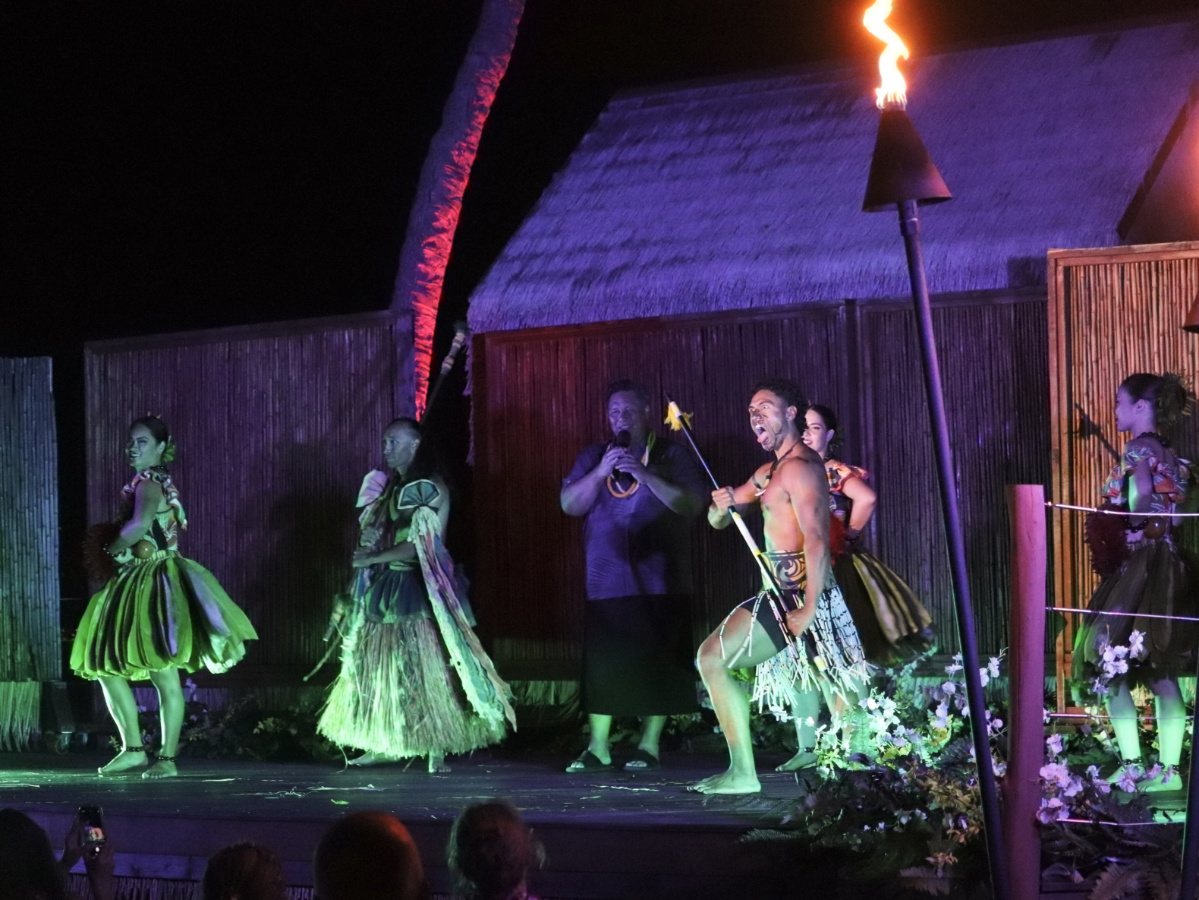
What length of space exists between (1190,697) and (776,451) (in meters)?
1.94

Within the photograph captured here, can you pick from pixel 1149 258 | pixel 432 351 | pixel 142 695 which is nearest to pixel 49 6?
pixel 432 351

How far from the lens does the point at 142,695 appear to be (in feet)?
32.0

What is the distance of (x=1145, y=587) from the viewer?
6.38 metres

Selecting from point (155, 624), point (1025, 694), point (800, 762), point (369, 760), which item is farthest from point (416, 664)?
point (1025, 694)

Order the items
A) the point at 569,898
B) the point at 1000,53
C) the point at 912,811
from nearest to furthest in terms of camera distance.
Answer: the point at 912,811 → the point at 569,898 → the point at 1000,53

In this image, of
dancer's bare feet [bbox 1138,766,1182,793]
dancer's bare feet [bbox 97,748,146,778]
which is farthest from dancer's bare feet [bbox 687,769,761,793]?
dancer's bare feet [bbox 97,748,146,778]

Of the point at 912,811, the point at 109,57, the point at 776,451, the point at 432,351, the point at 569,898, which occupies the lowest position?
the point at 569,898

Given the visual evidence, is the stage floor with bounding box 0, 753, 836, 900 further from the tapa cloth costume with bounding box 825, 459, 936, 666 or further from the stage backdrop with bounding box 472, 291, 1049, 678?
the stage backdrop with bounding box 472, 291, 1049, 678

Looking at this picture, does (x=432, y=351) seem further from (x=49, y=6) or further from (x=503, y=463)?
(x=49, y=6)

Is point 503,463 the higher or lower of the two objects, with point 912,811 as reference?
higher

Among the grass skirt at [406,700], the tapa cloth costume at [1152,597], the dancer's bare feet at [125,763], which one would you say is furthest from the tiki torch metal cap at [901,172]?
the dancer's bare feet at [125,763]

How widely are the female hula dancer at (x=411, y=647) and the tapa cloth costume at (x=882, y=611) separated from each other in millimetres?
1666

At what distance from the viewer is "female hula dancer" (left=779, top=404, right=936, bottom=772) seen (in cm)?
730

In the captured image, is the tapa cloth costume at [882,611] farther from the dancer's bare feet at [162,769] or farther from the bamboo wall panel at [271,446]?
the dancer's bare feet at [162,769]
